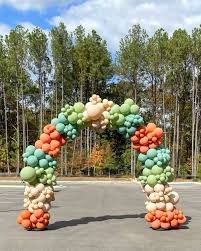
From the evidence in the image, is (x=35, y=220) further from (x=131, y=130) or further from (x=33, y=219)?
(x=131, y=130)

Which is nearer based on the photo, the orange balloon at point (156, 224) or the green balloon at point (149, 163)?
the orange balloon at point (156, 224)

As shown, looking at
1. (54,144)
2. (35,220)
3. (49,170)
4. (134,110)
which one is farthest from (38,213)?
(134,110)

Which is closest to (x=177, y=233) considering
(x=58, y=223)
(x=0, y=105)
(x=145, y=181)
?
(x=145, y=181)

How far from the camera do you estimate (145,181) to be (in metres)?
12.2

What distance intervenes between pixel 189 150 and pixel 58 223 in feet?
161

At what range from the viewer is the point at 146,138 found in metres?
12.3

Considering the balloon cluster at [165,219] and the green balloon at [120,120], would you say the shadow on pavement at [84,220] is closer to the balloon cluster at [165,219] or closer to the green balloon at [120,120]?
the balloon cluster at [165,219]

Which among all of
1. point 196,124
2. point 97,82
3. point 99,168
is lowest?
point 99,168

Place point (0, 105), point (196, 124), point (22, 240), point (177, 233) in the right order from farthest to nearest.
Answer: point (0, 105)
point (196, 124)
point (177, 233)
point (22, 240)

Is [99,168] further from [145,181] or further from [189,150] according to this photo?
[145,181]

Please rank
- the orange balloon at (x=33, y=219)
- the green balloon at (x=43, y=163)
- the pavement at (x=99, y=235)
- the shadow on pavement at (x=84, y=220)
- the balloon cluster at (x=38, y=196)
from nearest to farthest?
the pavement at (x=99, y=235) < the orange balloon at (x=33, y=219) < the balloon cluster at (x=38, y=196) < the green balloon at (x=43, y=163) < the shadow on pavement at (x=84, y=220)

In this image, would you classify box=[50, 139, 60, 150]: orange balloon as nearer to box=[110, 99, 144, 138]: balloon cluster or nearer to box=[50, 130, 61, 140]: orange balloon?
box=[50, 130, 61, 140]: orange balloon

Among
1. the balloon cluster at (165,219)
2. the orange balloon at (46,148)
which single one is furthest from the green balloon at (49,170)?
the balloon cluster at (165,219)

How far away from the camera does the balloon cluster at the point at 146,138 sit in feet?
40.3
